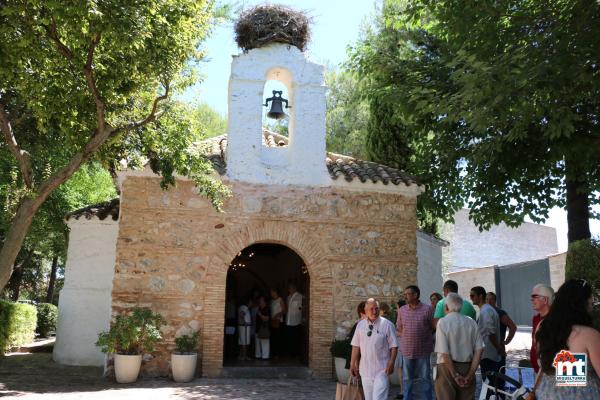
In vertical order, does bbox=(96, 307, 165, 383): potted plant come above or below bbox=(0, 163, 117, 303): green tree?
below

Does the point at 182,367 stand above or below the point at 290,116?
below

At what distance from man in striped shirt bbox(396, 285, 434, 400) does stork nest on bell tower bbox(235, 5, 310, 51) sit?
625cm

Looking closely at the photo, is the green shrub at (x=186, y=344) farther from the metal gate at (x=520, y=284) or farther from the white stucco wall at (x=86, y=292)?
the metal gate at (x=520, y=284)

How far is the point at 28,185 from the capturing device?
7707mm

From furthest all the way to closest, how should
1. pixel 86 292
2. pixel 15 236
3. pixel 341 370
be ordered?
1. pixel 86 292
2. pixel 341 370
3. pixel 15 236

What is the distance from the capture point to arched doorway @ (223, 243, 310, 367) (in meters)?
11.7

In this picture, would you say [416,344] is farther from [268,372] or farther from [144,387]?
[144,387]

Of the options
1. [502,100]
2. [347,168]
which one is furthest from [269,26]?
[502,100]

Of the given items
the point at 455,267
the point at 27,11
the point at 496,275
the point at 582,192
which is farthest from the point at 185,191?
the point at 455,267

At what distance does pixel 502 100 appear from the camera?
712 centimetres

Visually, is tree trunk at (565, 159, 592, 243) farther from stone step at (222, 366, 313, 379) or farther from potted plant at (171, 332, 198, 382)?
potted plant at (171, 332, 198, 382)

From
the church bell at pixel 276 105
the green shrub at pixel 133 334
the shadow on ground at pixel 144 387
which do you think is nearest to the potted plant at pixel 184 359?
the shadow on ground at pixel 144 387

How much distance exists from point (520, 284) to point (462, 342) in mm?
17780

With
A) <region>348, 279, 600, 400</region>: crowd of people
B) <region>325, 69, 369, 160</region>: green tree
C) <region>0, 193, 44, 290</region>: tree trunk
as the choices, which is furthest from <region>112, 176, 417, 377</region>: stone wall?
<region>325, 69, 369, 160</region>: green tree
